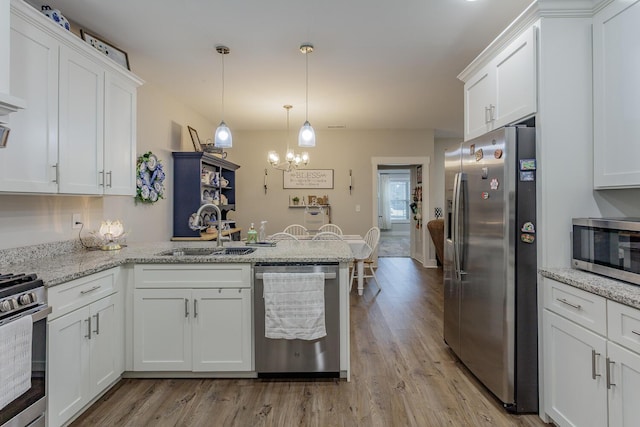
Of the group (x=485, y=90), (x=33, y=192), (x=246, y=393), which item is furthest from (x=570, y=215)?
(x=33, y=192)

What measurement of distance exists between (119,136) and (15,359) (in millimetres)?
1767

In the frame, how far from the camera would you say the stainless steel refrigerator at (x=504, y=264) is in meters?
1.98

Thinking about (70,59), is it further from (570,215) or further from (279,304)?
(570,215)

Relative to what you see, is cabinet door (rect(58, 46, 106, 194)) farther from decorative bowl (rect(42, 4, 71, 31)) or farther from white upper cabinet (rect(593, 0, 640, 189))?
white upper cabinet (rect(593, 0, 640, 189))

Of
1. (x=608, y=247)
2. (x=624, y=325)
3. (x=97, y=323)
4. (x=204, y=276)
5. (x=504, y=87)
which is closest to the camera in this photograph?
(x=624, y=325)

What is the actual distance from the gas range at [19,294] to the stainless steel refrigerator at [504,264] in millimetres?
2451

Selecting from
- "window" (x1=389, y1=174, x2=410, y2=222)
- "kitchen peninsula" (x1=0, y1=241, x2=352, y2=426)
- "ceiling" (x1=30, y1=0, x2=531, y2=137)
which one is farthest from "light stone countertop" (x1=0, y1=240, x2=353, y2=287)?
"window" (x1=389, y1=174, x2=410, y2=222)

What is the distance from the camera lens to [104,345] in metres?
2.18

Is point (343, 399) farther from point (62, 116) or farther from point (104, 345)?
point (62, 116)

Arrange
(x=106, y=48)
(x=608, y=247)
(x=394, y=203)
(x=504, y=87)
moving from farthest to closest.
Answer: (x=394, y=203), (x=106, y=48), (x=504, y=87), (x=608, y=247)

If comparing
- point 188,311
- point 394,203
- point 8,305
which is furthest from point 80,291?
point 394,203

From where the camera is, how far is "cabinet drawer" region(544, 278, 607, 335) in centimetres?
154

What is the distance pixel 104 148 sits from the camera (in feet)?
8.26

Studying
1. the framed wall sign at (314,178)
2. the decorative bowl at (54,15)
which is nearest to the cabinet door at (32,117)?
the decorative bowl at (54,15)
